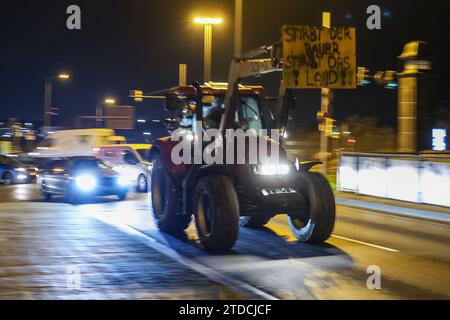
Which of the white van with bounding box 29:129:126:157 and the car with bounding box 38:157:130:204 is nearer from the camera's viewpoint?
the car with bounding box 38:157:130:204

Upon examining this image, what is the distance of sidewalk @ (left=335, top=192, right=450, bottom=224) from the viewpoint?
1750 centimetres

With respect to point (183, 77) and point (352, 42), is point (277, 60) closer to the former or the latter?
point (352, 42)

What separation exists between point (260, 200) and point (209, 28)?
16.8 m

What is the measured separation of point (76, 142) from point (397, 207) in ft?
58.8

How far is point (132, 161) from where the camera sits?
25859mm

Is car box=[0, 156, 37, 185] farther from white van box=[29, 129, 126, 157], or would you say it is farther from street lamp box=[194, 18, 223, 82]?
street lamp box=[194, 18, 223, 82]

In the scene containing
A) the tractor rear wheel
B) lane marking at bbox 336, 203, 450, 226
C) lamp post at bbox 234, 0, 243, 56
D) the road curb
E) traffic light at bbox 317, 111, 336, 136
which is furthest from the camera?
traffic light at bbox 317, 111, 336, 136

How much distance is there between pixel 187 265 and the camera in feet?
35.1

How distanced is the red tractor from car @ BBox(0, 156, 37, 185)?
17.6m

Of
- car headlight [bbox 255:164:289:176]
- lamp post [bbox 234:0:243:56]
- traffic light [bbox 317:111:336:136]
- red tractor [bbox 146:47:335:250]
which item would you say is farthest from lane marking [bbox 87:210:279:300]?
traffic light [bbox 317:111:336:136]

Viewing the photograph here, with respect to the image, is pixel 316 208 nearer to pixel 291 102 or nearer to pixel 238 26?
pixel 291 102

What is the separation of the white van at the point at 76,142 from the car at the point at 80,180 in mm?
8618

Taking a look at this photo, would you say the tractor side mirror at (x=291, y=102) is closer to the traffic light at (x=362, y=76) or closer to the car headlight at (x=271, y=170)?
the car headlight at (x=271, y=170)
